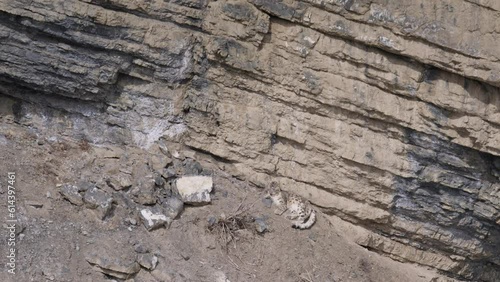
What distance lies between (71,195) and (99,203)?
25 cm

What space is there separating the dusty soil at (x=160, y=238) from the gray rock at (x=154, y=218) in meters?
0.06

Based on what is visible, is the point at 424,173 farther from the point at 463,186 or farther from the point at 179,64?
the point at 179,64

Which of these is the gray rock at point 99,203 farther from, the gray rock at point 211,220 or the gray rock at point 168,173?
the gray rock at point 211,220

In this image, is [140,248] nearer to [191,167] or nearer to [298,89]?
[191,167]

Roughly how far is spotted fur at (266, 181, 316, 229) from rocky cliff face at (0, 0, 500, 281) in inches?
5.1

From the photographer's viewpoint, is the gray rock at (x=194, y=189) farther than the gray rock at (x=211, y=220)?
Yes

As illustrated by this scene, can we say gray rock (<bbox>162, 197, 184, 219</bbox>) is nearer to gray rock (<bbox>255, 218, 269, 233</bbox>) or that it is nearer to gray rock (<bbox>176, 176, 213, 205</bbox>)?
gray rock (<bbox>176, 176, 213, 205</bbox>)

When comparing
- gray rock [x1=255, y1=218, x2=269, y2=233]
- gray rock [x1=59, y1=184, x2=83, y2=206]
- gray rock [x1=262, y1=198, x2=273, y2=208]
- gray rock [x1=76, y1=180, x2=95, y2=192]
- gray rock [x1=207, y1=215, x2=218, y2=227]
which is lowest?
gray rock [x1=59, y1=184, x2=83, y2=206]

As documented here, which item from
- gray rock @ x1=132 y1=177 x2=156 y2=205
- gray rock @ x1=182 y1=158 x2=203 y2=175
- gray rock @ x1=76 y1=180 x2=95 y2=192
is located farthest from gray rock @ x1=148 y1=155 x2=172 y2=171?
gray rock @ x1=76 y1=180 x2=95 y2=192

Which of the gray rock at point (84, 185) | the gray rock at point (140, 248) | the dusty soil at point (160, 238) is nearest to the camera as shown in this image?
the dusty soil at point (160, 238)

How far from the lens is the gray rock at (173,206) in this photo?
25.2 ft

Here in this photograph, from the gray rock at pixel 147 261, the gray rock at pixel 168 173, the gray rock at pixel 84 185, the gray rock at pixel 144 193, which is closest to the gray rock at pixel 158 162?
the gray rock at pixel 168 173

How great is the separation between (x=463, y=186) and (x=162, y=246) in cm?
295

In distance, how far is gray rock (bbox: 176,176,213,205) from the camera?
25.8 ft
